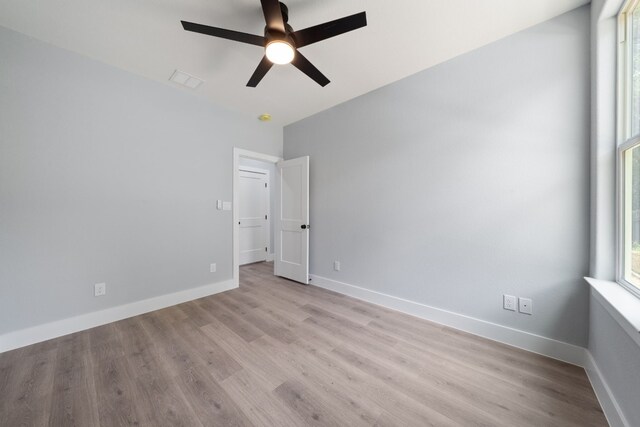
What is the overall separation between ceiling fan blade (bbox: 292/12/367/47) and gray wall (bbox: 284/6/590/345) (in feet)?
4.11

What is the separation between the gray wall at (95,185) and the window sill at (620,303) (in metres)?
3.49

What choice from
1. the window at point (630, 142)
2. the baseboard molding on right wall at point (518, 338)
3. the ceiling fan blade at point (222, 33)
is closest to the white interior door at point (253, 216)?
the baseboard molding on right wall at point (518, 338)

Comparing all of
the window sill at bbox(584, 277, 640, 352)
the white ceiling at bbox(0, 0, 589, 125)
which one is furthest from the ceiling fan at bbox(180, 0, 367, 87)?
the window sill at bbox(584, 277, 640, 352)

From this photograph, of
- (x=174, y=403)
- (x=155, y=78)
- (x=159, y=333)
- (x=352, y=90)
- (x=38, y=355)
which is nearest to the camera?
(x=174, y=403)

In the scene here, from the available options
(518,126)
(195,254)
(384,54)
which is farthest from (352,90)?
A: (195,254)

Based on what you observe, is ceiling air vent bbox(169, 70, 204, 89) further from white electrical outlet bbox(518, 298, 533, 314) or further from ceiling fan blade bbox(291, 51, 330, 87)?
white electrical outlet bbox(518, 298, 533, 314)

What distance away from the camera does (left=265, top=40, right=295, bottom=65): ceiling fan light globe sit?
4.99ft

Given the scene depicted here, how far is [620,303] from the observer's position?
1.17 meters

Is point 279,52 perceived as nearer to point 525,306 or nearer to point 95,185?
point 95,185

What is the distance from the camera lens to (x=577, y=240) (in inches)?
64.4

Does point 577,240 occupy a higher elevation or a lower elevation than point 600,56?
lower

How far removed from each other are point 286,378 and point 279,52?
7.44 ft

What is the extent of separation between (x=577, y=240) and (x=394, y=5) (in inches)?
85.1

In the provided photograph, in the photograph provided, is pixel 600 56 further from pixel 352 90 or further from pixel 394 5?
pixel 352 90
